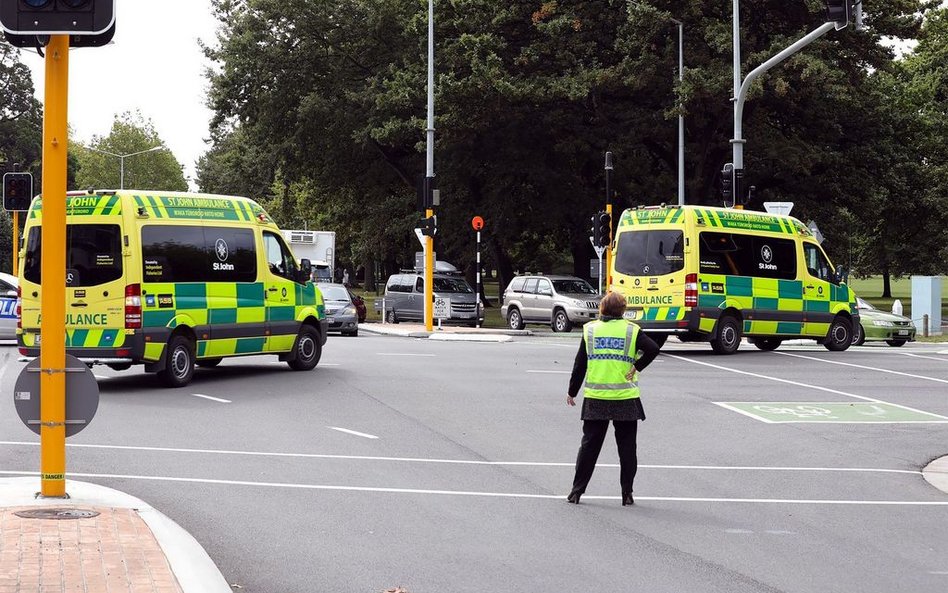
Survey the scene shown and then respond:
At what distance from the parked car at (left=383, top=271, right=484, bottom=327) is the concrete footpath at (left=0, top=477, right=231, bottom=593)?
99.3 feet

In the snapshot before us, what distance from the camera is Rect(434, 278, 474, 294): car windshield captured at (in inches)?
1608

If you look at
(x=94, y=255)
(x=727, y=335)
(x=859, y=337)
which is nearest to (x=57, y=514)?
(x=94, y=255)

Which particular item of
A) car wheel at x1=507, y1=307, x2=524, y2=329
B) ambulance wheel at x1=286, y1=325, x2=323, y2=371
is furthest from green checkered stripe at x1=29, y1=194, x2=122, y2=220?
car wheel at x1=507, y1=307, x2=524, y2=329

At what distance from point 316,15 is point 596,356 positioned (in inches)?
1575

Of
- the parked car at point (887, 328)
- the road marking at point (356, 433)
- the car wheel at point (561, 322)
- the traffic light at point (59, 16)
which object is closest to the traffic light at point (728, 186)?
the parked car at point (887, 328)

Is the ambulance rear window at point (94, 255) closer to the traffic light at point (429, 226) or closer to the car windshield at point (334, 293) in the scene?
the traffic light at point (429, 226)

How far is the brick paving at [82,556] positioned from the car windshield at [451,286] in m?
32.8

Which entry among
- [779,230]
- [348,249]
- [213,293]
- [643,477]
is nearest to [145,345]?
[213,293]

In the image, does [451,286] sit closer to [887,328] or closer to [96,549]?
[887,328]

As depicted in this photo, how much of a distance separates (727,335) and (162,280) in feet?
38.3

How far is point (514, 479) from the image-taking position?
10758 mm

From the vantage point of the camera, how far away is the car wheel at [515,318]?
3856 cm

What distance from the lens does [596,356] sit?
9.77m

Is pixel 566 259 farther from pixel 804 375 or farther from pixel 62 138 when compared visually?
pixel 62 138
